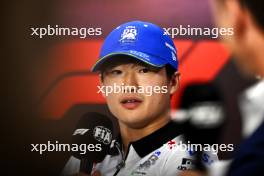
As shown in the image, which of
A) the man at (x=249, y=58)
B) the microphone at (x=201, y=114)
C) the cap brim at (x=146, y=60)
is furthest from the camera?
the cap brim at (x=146, y=60)

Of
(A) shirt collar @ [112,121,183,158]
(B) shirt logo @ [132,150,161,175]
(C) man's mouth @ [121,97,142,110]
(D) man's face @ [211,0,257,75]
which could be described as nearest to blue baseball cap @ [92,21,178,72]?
(C) man's mouth @ [121,97,142,110]

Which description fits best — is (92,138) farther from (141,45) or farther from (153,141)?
(141,45)

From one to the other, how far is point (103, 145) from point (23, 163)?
42 cm

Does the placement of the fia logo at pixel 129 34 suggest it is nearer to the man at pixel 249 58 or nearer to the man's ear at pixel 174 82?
the man's ear at pixel 174 82

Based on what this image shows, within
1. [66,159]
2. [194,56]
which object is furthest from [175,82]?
[66,159]

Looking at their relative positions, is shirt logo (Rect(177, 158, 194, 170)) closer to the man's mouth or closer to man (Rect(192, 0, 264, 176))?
the man's mouth

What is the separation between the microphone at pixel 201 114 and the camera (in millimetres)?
1729

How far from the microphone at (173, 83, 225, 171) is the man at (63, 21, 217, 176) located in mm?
95

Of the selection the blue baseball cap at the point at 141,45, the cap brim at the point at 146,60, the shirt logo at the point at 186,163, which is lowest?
the shirt logo at the point at 186,163

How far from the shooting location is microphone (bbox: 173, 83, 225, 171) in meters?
1.73

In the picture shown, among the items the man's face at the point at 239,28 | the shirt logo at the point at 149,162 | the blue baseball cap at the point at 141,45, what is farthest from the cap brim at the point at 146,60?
the man's face at the point at 239,28

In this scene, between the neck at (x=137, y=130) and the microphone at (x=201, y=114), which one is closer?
the microphone at (x=201, y=114)

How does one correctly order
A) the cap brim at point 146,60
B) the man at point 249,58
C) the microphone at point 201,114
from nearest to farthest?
the man at point 249,58 → the microphone at point 201,114 → the cap brim at point 146,60

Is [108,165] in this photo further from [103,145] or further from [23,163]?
[23,163]
